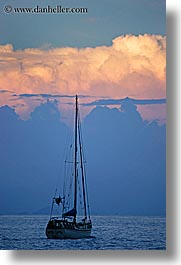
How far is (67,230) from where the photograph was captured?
3.70 m

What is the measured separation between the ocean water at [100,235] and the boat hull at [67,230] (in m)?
0.02

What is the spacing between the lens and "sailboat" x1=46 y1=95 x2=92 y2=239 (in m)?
3.69

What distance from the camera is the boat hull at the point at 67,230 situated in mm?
3668

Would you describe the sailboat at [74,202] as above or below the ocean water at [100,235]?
above

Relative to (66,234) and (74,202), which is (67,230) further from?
(74,202)

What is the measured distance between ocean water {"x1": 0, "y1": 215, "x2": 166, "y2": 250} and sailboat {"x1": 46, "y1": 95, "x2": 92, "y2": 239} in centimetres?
5

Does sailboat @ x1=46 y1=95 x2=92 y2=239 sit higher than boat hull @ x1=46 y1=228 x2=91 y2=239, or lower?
higher

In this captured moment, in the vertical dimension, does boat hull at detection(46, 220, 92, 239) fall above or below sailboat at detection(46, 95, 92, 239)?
below

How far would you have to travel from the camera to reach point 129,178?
374 centimetres

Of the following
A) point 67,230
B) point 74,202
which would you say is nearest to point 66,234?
point 67,230

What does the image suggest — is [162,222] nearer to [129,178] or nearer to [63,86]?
[129,178]

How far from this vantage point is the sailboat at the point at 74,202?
12.1ft

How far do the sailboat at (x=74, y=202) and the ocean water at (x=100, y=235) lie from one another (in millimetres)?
50

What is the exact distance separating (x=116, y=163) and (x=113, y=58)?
56cm
